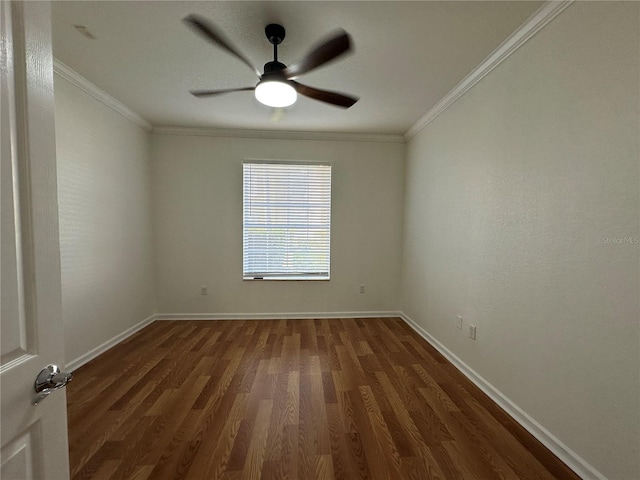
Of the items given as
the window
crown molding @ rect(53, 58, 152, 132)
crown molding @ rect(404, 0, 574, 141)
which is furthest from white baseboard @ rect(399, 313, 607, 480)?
crown molding @ rect(53, 58, 152, 132)

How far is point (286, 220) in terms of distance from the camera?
381cm

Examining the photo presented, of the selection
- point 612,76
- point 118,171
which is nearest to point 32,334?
point 612,76

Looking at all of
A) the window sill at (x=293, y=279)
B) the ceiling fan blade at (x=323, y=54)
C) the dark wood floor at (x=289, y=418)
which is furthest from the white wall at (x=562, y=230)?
the window sill at (x=293, y=279)

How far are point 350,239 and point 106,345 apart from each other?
3.10 m

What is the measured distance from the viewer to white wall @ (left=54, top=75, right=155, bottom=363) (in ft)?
7.54

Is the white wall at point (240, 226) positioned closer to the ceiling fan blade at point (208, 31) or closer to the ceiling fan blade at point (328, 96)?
the ceiling fan blade at point (328, 96)

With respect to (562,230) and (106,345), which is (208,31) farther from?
(106,345)

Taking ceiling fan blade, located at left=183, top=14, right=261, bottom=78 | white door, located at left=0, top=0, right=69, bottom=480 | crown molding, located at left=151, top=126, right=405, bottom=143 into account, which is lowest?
white door, located at left=0, top=0, right=69, bottom=480

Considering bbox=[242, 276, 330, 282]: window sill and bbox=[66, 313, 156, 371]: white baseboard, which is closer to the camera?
bbox=[66, 313, 156, 371]: white baseboard

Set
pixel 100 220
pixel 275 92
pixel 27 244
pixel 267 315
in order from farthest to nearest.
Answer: pixel 267 315, pixel 100 220, pixel 275 92, pixel 27 244

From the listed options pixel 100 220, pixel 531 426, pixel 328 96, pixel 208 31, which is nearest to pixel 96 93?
pixel 100 220

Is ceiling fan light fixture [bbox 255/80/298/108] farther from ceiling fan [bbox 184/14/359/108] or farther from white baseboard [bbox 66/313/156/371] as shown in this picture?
white baseboard [bbox 66/313/156/371]

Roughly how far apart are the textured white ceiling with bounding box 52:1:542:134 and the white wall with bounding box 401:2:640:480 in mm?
381

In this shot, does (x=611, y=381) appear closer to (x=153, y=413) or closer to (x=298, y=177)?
(x=153, y=413)
